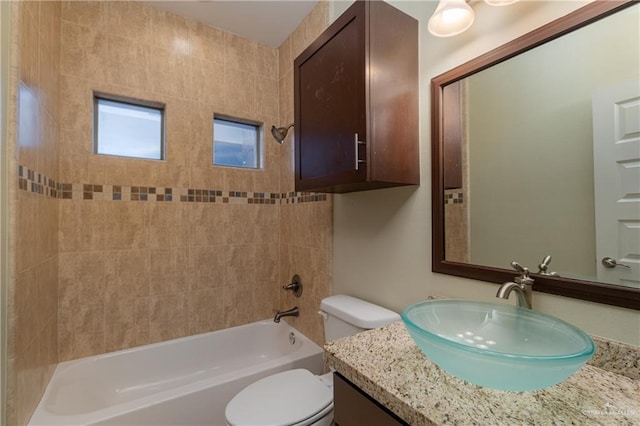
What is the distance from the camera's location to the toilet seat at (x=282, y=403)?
1.09 m

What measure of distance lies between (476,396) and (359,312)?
713 mm

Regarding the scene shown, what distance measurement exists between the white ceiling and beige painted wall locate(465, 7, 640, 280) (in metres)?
1.46

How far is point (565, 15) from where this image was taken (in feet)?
2.74

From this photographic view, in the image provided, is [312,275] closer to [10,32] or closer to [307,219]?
[307,219]

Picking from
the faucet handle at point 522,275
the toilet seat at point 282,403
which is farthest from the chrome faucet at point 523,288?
the toilet seat at point 282,403

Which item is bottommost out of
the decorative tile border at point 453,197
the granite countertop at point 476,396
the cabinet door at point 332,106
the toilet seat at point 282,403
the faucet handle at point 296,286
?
the toilet seat at point 282,403

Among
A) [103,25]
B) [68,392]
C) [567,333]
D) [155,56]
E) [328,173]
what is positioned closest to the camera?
[567,333]

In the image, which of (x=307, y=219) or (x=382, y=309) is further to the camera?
(x=307, y=219)

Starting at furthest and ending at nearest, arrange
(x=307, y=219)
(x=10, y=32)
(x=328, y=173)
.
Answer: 1. (x=307, y=219)
2. (x=328, y=173)
3. (x=10, y=32)

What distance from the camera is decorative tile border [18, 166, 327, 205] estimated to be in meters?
1.36

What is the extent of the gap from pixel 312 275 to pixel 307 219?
0.40 m

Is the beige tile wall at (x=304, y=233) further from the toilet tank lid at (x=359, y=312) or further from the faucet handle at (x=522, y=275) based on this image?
the faucet handle at (x=522, y=275)

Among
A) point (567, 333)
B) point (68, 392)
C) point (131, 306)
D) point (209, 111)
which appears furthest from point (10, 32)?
point (567, 333)

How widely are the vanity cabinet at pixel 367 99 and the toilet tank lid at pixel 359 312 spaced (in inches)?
23.4
